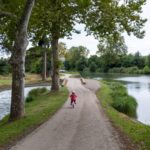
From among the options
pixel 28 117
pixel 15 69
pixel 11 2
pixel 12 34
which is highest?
pixel 11 2

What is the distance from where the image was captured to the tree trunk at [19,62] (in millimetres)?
19953

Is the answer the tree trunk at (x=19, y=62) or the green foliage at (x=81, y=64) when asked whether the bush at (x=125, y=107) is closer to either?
the tree trunk at (x=19, y=62)

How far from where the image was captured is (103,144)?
13.7 metres

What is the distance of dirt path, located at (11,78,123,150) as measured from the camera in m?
13.6

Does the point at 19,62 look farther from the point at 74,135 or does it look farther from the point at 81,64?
the point at 81,64

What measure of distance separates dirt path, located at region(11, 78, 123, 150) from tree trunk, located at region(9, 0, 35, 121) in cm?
195

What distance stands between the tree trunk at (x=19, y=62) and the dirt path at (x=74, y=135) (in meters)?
1.95

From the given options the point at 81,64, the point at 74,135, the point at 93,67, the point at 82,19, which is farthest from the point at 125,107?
the point at 81,64

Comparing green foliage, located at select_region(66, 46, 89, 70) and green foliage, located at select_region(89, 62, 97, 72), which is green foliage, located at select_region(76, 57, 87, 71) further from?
green foliage, located at select_region(89, 62, 97, 72)

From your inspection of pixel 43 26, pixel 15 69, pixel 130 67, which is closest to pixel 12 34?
pixel 43 26

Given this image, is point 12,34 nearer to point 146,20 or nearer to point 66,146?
point 146,20

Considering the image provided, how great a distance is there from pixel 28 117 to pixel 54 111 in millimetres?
3035

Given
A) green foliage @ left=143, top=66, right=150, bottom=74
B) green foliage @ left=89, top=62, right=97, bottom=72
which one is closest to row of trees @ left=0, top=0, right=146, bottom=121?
green foliage @ left=143, top=66, right=150, bottom=74

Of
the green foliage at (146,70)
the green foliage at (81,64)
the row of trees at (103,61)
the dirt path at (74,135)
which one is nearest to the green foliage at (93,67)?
the row of trees at (103,61)
